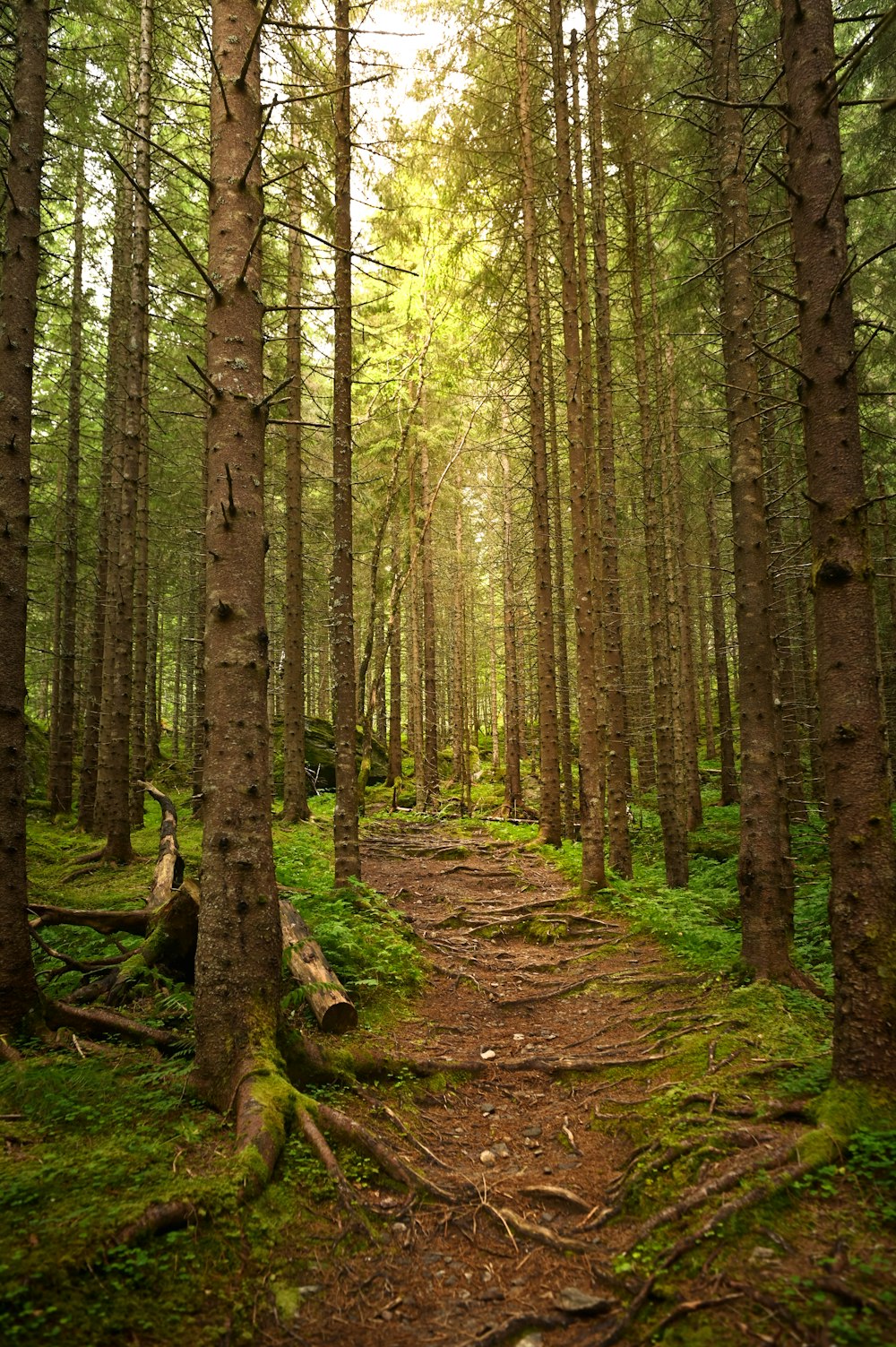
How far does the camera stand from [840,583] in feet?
12.9

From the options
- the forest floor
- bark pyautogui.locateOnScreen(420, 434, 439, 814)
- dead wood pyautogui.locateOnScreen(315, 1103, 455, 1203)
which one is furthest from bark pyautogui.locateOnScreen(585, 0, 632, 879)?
bark pyautogui.locateOnScreen(420, 434, 439, 814)

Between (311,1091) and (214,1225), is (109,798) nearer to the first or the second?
(311,1091)

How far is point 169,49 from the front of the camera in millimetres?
11430

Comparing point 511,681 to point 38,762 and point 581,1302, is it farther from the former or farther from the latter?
point 581,1302

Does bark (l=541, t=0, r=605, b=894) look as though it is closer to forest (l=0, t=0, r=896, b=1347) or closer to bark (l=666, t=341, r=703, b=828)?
forest (l=0, t=0, r=896, b=1347)

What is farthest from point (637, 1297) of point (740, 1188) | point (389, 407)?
point (389, 407)

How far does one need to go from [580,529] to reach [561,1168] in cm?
830

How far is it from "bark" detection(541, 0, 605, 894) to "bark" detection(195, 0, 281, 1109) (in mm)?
6598

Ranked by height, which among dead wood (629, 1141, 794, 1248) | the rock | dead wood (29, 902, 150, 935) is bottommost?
the rock

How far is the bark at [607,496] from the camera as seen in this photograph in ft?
35.7

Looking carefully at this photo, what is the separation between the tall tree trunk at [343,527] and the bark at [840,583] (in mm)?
5408

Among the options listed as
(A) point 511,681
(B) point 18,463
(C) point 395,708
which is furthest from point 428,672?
(B) point 18,463

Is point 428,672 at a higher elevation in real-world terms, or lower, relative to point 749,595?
higher

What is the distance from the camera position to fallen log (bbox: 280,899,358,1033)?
5.23m
